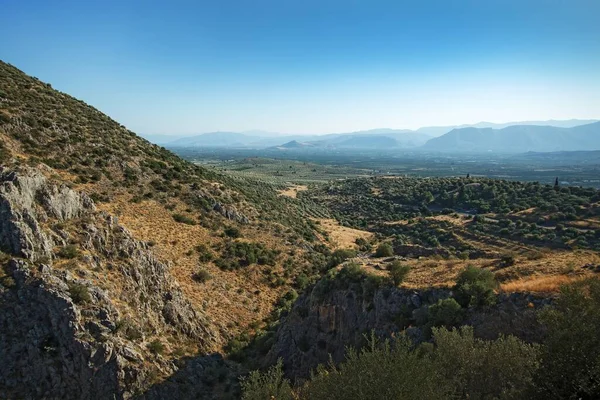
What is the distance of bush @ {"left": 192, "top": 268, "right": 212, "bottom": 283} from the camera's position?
92.4ft

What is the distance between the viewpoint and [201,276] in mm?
28297

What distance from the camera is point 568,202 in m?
55.9

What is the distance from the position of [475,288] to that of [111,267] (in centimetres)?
2054

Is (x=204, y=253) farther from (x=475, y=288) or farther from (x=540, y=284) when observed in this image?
(x=540, y=284)

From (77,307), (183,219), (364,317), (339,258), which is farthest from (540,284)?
(183,219)

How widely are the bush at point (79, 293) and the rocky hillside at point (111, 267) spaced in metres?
0.07

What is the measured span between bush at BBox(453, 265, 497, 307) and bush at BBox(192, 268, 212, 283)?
19207 mm

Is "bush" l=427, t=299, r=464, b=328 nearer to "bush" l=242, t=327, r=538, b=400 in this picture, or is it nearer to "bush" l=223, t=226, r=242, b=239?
"bush" l=242, t=327, r=538, b=400

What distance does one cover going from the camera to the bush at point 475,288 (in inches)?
619

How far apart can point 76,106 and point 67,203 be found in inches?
1257

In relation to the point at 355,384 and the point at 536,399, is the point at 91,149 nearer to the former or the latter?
the point at 355,384

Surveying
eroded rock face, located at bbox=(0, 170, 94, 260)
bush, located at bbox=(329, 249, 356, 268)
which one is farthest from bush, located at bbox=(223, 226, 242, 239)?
eroded rock face, located at bbox=(0, 170, 94, 260)

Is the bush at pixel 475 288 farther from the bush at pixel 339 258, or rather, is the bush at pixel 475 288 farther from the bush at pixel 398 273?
the bush at pixel 339 258

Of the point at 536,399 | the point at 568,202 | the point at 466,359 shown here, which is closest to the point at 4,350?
the point at 466,359
